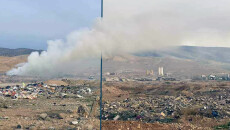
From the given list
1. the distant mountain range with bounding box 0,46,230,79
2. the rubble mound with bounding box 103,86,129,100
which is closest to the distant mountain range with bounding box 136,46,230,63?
the distant mountain range with bounding box 0,46,230,79

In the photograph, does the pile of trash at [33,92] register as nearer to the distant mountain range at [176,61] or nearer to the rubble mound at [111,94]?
the rubble mound at [111,94]

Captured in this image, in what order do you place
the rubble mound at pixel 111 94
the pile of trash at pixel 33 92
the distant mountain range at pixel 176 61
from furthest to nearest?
the distant mountain range at pixel 176 61
the rubble mound at pixel 111 94
the pile of trash at pixel 33 92

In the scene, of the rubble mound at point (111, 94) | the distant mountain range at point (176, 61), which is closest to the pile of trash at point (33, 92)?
the rubble mound at point (111, 94)

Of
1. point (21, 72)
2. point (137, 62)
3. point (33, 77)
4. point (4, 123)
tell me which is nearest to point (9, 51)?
point (21, 72)

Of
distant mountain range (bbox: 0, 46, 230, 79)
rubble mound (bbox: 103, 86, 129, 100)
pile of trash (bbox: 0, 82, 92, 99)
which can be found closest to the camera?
pile of trash (bbox: 0, 82, 92, 99)

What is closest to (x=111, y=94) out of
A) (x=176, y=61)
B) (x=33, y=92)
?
(x=33, y=92)

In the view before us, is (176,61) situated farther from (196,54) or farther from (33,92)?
(33,92)

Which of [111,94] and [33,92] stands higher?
[33,92]

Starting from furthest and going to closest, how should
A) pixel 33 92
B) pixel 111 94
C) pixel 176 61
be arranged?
pixel 176 61 < pixel 111 94 < pixel 33 92

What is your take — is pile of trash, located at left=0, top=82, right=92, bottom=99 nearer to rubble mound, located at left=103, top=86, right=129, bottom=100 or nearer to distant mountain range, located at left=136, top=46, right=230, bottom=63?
rubble mound, located at left=103, top=86, right=129, bottom=100

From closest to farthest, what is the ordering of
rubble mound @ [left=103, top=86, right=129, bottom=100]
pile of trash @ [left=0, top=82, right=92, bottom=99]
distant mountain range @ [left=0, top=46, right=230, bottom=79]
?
pile of trash @ [left=0, top=82, right=92, bottom=99]
rubble mound @ [left=103, top=86, right=129, bottom=100]
distant mountain range @ [left=0, top=46, right=230, bottom=79]

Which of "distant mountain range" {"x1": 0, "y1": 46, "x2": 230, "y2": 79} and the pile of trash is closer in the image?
the pile of trash
